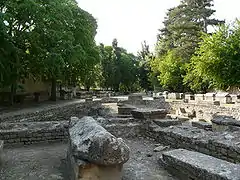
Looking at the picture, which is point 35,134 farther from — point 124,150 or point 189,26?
point 189,26

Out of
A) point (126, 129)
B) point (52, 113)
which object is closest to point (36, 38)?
point (52, 113)

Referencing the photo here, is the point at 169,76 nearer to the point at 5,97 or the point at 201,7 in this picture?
the point at 201,7

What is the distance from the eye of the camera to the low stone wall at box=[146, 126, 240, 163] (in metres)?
5.18

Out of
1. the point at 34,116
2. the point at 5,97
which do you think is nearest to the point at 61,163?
the point at 34,116

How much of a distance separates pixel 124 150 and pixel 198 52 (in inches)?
1092

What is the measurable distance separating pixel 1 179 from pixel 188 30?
34096mm

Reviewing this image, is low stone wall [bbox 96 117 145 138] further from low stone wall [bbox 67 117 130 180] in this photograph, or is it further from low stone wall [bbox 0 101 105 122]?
low stone wall [bbox 0 101 105 122]

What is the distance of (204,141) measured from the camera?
5.81 meters

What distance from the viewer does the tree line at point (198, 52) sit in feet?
88.2

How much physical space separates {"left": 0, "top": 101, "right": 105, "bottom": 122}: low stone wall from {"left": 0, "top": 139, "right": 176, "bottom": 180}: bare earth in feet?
27.2

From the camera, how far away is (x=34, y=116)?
55.0ft

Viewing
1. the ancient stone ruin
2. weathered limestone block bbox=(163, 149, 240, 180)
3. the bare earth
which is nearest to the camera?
weathered limestone block bbox=(163, 149, 240, 180)

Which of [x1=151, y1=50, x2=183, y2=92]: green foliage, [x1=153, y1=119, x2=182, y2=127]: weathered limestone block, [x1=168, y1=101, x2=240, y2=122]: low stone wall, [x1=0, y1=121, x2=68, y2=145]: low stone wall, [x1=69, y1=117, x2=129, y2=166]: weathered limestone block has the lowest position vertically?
[x1=168, y1=101, x2=240, y2=122]: low stone wall

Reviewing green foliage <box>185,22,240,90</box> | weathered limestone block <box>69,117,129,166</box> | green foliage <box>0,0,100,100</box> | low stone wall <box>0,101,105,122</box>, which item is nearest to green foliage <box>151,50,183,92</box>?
green foliage <box>185,22,240,90</box>
